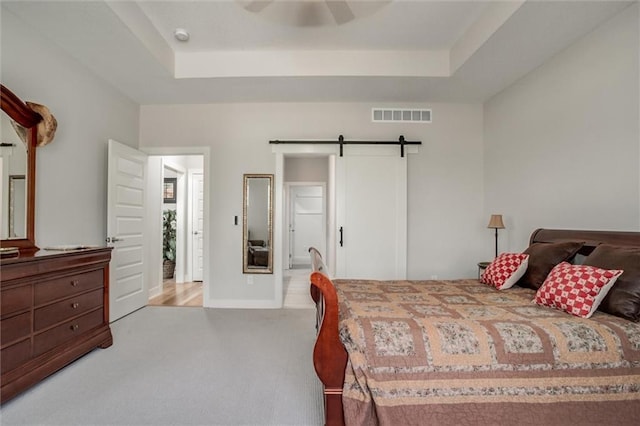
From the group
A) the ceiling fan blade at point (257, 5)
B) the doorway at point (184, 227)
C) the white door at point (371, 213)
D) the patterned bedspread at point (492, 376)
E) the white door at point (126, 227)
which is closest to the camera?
the patterned bedspread at point (492, 376)

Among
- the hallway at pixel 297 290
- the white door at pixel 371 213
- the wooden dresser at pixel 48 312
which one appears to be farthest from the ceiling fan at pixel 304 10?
the hallway at pixel 297 290

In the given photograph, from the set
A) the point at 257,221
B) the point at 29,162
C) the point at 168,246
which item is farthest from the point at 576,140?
the point at 168,246

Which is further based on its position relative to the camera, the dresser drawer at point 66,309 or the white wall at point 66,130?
the white wall at point 66,130

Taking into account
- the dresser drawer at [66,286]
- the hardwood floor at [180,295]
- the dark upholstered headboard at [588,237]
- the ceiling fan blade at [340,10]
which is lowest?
the hardwood floor at [180,295]

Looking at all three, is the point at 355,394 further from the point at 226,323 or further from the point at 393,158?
the point at 393,158

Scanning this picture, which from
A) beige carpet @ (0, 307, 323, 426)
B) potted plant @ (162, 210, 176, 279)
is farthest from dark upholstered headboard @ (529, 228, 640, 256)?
potted plant @ (162, 210, 176, 279)

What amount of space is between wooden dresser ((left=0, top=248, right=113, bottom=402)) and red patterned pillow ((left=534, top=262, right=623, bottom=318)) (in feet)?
10.8

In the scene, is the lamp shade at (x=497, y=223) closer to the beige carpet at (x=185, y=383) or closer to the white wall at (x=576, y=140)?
the white wall at (x=576, y=140)

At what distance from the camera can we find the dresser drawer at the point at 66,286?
6.64ft

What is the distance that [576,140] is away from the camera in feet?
8.50

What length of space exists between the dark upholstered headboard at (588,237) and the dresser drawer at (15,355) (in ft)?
13.2

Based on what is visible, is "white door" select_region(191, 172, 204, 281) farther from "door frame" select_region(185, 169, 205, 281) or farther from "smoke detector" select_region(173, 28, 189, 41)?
"smoke detector" select_region(173, 28, 189, 41)

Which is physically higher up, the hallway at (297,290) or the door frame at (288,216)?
the door frame at (288,216)

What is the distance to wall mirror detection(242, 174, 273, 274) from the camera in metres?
3.99
